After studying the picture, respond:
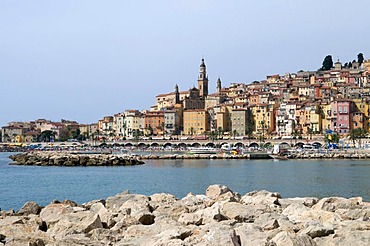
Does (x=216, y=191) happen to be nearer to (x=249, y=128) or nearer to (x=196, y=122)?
(x=249, y=128)

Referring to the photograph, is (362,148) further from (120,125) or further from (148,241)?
(148,241)

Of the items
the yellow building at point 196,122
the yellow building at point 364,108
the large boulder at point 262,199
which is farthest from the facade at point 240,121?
the large boulder at point 262,199

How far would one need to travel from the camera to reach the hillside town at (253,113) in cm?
8194

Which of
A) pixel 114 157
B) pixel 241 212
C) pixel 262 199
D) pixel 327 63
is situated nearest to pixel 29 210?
pixel 241 212

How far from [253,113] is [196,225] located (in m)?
84.9

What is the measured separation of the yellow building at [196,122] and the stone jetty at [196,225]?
8708cm

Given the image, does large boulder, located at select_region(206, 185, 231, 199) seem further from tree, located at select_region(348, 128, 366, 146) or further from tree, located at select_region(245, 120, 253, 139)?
tree, located at select_region(245, 120, 253, 139)

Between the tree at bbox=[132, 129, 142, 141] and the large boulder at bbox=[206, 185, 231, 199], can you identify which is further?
the tree at bbox=[132, 129, 142, 141]

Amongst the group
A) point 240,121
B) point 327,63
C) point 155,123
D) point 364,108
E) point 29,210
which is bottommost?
point 29,210

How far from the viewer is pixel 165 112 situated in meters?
102

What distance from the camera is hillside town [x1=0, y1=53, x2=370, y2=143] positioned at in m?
81.9

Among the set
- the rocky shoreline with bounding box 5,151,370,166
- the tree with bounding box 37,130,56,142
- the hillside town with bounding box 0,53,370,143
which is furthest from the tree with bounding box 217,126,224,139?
the tree with bounding box 37,130,56,142

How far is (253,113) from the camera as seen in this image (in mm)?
93125

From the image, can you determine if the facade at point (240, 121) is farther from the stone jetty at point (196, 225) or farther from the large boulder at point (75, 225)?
the large boulder at point (75, 225)
